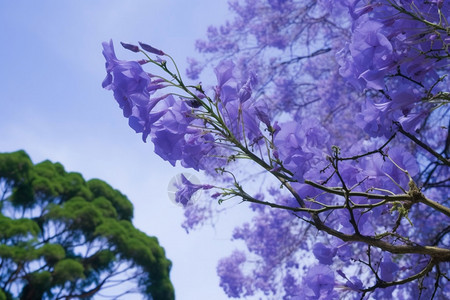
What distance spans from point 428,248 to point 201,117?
441 mm

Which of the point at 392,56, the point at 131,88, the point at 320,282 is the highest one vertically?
the point at 392,56

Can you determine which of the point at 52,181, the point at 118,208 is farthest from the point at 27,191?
the point at 118,208

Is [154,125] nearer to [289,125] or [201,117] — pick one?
[201,117]

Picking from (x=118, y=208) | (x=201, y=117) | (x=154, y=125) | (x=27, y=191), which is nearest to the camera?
(x=201, y=117)

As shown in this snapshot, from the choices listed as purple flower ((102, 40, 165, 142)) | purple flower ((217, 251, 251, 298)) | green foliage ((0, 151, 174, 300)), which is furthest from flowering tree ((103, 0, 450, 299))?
green foliage ((0, 151, 174, 300))

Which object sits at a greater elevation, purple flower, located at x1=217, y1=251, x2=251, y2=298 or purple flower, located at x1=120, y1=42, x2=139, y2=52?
purple flower, located at x1=217, y1=251, x2=251, y2=298

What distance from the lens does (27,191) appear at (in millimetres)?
12062

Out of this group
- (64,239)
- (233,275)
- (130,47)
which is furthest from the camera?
(64,239)

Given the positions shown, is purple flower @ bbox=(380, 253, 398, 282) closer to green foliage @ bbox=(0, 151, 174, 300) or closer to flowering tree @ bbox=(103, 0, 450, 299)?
flowering tree @ bbox=(103, 0, 450, 299)

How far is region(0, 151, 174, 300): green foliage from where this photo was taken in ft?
35.6

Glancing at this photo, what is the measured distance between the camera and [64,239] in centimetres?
1222

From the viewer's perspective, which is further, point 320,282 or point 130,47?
point 320,282

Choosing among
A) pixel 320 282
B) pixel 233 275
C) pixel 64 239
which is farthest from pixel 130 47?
pixel 64 239

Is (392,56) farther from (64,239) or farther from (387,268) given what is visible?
(64,239)
